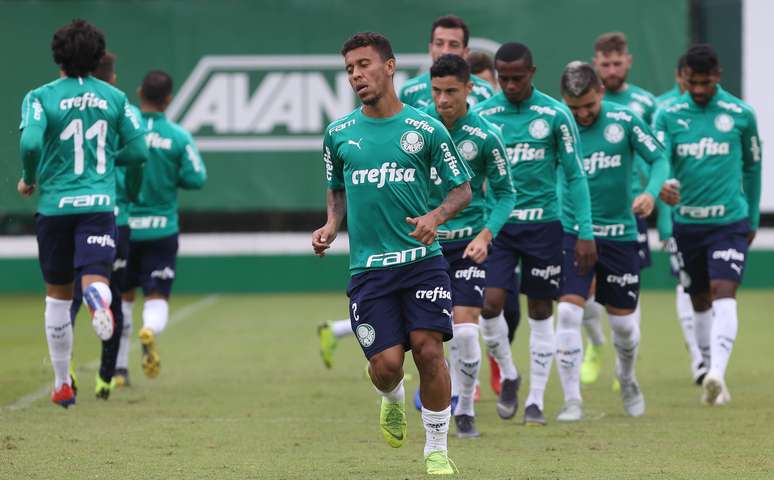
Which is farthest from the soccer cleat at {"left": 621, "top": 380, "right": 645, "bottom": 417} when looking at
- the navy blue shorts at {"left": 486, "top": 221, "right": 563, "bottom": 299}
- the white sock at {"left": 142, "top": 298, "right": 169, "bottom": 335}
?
the white sock at {"left": 142, "top": 298, "right": 169, "bottom": 335}

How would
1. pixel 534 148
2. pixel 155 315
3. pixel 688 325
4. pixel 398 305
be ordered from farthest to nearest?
pixel 688 325, pixel 155 315, pixel 534 148, pixel 398 305

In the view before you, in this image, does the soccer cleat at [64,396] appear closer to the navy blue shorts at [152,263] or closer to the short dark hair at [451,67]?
the navy blue shorts at [152,263]

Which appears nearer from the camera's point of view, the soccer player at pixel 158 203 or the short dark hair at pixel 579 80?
the short dark hair at pixel 579 80

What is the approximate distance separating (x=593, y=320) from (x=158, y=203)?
3516 mm

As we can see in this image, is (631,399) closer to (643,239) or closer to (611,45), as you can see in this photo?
(643,239)

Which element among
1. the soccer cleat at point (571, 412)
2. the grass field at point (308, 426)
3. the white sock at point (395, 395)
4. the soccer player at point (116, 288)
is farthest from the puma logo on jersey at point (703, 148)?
the white sock at point (395, 395)

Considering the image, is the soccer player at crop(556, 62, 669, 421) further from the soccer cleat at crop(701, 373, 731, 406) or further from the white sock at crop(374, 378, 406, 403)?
the white sock at crop(374, 378, 406, 403)

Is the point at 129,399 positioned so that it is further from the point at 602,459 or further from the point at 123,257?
the point at 602,459

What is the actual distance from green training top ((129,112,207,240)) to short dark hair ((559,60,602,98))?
3342mm

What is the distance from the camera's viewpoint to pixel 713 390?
32.4ft

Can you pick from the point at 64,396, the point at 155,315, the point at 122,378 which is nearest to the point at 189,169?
the point at 155,315

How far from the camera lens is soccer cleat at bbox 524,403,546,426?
9.16 m

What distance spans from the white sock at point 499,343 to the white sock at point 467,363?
2.42 ft

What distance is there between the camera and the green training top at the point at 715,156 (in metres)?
10.4
